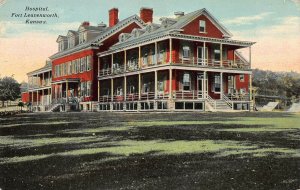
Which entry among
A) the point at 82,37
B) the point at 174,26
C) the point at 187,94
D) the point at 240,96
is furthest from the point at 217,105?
the point at 82,37

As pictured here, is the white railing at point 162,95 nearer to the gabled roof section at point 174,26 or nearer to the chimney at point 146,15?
the gabled roof section at point 174,26

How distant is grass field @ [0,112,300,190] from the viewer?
746 cm

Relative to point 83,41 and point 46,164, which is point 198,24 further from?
point 46,164

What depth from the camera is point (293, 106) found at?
23.8 m

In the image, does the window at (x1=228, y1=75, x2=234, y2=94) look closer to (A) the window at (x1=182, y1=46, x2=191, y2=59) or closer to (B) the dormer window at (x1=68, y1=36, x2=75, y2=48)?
(A) the window at (x1=182, y1=46, x2=191, y2=59)

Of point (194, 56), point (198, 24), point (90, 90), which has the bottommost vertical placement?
point (90, 90)

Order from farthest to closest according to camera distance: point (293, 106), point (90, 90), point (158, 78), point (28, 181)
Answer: point (90, 90) → point (158, 78) → point (293, 106) → point (28, 181)

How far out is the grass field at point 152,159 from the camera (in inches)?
294

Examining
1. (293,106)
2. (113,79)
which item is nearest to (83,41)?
(113,79)

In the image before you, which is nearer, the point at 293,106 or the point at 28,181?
the point at 28,181

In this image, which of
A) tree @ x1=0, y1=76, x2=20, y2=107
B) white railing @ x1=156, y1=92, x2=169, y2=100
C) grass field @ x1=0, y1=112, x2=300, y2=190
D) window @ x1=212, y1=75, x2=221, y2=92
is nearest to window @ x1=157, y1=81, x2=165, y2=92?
white railing @ x1=156, y1=92, x2=169, y2=100

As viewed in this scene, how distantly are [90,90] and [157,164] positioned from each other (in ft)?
80.5

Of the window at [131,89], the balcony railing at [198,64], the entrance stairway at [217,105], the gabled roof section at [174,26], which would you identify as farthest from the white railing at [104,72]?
the entrance stairway at [217,105]

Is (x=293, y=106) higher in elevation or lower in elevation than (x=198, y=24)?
lower
